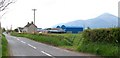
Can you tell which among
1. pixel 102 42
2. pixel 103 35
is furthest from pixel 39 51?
pixel 103 35

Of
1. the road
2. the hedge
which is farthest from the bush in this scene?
the road

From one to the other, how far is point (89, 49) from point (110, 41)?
3045mm

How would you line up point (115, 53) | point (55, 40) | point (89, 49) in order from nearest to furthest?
point (115, 53) < point (89, 49) < point (55, 40)

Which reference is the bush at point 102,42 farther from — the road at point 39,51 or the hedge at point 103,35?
the road at point 39,51

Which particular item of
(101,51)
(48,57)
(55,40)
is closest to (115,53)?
(101,51)

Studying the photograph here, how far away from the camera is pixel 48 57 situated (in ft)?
66.0

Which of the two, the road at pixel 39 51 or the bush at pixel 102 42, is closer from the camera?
the bush at pixel 102 42

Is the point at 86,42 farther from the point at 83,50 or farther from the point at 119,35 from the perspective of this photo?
the point at 119,35

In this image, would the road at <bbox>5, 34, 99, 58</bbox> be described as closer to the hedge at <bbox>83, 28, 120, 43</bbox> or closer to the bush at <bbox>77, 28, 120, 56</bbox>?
the bush at <bbox>77, 28, 120, 56</bbox>

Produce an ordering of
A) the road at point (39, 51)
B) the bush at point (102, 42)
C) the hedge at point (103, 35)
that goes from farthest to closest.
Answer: the road at point (39, 51) → the hedge at point (103, 35) → the bush at point (102, 42)

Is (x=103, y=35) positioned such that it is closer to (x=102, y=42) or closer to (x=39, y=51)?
(x=102, y=42)

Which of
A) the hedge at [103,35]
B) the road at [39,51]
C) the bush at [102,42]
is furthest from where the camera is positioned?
the road at [39,51]

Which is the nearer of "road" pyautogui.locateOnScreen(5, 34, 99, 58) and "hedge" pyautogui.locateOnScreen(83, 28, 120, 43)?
"hedge" pyautogui.locateOnScreen(83, 28, 120, 43)

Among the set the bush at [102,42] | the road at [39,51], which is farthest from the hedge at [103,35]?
the road at [39,51]
